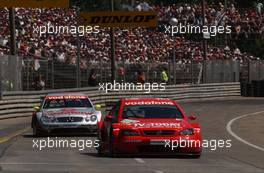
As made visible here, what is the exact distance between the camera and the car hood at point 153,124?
1883cm

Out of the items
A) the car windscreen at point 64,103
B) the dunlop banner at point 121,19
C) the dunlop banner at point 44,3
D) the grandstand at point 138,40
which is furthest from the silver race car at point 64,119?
the dunlop banner at point 121,19

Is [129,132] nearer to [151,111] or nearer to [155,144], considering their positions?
[155,144]

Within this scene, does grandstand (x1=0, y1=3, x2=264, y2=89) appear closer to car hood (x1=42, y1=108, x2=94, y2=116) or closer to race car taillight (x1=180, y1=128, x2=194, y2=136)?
car hood (x1=42, y1=108, x2=94, y2=116)

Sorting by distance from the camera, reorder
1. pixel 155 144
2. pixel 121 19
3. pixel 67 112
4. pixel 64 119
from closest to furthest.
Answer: pixel 155 144
pixel 64 119
pixel 67 112
pixel 121 19

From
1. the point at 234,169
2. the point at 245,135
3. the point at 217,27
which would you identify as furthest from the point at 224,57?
the point at 234,169

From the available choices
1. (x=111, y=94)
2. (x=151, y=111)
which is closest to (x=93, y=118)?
(x=151, y=111)

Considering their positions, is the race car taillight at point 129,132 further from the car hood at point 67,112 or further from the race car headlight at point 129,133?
the car hood at point 67,112

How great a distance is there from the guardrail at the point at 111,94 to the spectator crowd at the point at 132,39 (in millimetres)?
2248

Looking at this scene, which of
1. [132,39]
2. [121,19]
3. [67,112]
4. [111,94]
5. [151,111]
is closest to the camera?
[151,111]

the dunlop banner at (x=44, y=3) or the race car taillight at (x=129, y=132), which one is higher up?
the dunlop banner at (x=44, y=3)

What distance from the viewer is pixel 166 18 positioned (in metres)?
69.8

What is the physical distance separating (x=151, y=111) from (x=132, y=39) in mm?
42001

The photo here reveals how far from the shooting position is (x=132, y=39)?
6153 centimetres

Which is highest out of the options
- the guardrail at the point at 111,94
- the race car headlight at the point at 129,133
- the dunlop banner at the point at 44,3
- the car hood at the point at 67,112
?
the dunlop banner at the point at 44,3
